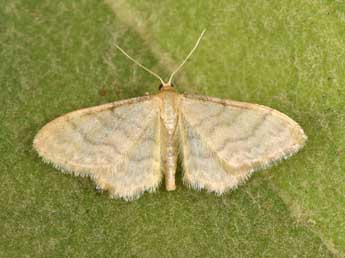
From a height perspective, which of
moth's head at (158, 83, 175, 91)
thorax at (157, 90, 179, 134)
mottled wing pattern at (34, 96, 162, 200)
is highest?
moth's head at (158, 83, 175, 91)

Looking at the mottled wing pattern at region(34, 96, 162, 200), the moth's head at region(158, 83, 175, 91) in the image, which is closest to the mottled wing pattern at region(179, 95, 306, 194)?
the moth's head at region(158, 83, 175, 91)

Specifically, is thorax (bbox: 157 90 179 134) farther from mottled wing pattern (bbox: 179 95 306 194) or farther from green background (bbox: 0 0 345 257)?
green background (bbox: 0 0 345 257)

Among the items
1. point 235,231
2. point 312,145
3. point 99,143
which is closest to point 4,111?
point 99,143

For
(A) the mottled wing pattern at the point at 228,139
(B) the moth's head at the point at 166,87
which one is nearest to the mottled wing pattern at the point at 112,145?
(B) the moth's head at the point at 166,87

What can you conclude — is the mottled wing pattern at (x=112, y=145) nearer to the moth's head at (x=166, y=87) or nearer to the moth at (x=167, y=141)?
the moth at (x=167, y=141)

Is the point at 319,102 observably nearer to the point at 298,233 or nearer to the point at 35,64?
the point at 298,233

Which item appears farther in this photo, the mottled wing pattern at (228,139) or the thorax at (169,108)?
the thorax at (169,108)

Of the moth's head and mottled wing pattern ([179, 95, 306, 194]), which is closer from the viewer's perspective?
mottled wing pattern ([179, 95, 306, 194])
